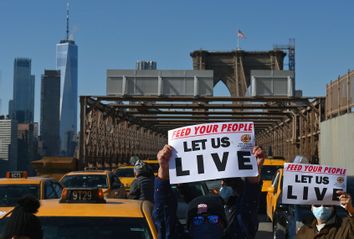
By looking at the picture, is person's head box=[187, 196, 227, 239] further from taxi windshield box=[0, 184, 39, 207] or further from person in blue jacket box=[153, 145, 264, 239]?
taxi windshield box=[0, 184, 39, 207]

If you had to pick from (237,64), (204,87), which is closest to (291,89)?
(204,87)

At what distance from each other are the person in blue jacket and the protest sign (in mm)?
994

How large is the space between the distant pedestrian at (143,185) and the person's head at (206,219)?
4.92 metres

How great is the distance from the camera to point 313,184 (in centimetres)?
597

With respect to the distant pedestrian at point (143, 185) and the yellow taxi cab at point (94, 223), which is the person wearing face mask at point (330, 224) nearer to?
the yellow taxi cab at point (94, 223)

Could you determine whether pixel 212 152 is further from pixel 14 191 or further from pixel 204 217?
pixel 14 191

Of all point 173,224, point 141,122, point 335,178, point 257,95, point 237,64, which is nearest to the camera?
point 173,224

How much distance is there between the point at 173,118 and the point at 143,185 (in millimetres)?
48177

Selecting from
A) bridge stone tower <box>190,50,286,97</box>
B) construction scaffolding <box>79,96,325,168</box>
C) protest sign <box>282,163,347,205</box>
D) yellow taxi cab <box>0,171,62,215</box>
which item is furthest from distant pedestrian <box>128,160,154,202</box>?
bridge stone tower <box>190,50,286,97</box>

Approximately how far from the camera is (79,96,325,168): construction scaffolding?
36.6 m

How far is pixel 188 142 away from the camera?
4.83 meters

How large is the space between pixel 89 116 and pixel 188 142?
117 feet

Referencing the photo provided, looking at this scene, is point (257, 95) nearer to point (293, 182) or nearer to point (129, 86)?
point (129, 86)

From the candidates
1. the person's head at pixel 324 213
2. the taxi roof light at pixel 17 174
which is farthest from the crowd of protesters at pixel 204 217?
the taxi roof light at pixel 17 174
